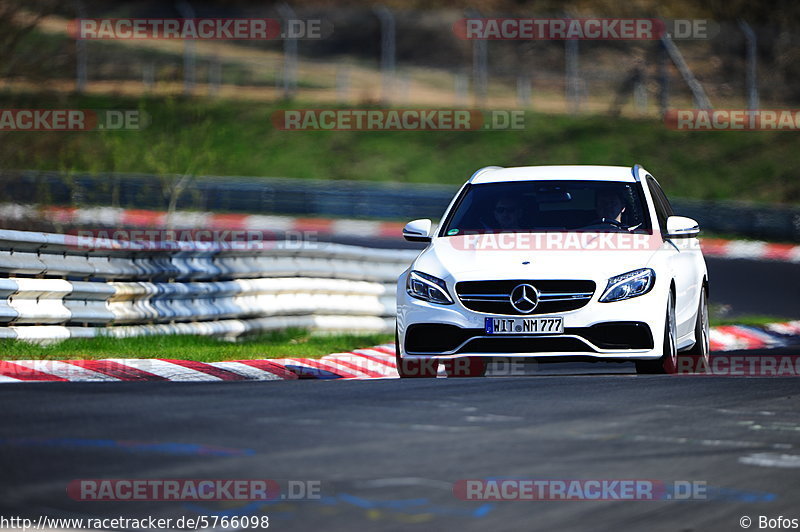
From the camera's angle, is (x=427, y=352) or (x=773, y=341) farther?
(x=773, y=341)

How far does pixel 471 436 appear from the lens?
770 centimetres

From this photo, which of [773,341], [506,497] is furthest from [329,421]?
[773,341]

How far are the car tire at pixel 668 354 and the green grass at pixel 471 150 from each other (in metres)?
27.3

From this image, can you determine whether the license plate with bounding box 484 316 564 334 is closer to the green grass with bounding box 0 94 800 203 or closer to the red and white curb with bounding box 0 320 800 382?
the red and white curb with bounding box 0 320 800 382

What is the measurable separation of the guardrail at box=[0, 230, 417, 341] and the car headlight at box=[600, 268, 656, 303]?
179 inches

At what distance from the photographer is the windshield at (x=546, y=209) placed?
466 inches

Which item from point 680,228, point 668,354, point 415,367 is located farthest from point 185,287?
point 668,354

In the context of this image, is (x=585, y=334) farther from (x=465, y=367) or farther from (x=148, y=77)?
(x=148, y=77)

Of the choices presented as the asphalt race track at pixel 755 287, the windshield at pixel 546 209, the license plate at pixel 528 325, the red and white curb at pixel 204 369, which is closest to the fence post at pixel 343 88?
the asphalt race track at pixel 755 287

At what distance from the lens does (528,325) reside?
35.2 ft

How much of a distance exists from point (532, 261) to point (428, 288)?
2.60 feet

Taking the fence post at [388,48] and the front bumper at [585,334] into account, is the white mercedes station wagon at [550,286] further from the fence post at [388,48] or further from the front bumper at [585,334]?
the fence post at [388,48]

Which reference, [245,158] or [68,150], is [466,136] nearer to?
[245,158]

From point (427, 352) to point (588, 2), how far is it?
4943cm
